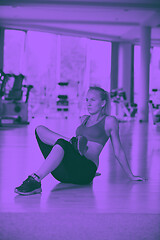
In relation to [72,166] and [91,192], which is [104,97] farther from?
[91,192]

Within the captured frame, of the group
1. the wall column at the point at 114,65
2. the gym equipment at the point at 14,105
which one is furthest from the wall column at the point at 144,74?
the gym equipment at the point at 14,105

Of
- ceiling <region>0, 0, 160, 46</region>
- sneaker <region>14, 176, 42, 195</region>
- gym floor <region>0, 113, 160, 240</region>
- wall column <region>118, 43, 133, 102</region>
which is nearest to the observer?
gym floor <region>0, 113, 160, 240</region>

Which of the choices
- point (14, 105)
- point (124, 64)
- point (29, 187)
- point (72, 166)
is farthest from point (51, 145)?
point (124, 64)

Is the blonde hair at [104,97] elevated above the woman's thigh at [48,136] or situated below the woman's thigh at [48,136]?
above

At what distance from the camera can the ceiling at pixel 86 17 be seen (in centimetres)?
834

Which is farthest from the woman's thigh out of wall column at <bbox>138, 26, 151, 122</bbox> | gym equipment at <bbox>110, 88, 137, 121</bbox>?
wall column at <bbox>138, 26, 151, 122</bbox>

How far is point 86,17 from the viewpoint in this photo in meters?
9.88

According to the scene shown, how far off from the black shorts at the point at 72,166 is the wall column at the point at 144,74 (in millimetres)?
8567

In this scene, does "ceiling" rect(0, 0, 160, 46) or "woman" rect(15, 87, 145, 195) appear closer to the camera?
"woman" rect(15, 87, 145, 195)

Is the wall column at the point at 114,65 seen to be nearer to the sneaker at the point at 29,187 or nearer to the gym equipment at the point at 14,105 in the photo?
the gym equipment at the point at 14,105

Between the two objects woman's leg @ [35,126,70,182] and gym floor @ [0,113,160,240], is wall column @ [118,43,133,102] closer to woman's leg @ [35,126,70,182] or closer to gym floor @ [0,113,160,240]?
gym floor @ [0,113,160,240]

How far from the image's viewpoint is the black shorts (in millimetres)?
1857

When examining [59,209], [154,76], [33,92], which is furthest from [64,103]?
[59,209]

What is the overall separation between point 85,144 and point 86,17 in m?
8.62
